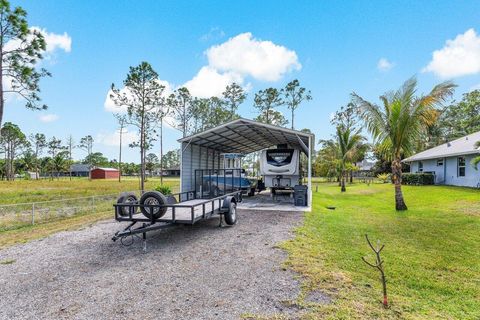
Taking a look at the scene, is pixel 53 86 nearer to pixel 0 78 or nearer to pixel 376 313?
pixel 0 78

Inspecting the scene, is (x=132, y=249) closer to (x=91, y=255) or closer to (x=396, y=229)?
(x=91, y=255)

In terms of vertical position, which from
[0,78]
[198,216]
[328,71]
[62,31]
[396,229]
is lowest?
[396,229]

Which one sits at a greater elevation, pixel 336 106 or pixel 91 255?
pixel 336 106

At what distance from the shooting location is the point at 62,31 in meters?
15.4

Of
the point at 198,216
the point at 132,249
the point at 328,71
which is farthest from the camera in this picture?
the point at 328,71

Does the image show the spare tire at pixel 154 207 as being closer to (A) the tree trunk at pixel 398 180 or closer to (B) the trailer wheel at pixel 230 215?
(B) the trailer wheel at pixel 230 215

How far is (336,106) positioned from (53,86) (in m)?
39.5

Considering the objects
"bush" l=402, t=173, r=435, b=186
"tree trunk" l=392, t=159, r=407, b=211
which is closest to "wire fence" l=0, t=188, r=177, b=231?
"tree trunk" l=392, t=159, r=407, b=211

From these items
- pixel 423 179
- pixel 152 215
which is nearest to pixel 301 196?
pixel 152 215

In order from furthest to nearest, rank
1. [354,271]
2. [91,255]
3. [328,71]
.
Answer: [328,71] → [91,255] → [354,271]

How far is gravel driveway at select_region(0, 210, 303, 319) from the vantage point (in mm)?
3758

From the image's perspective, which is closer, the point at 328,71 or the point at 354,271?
the point at 354,271

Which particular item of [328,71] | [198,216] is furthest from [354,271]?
[328,71]

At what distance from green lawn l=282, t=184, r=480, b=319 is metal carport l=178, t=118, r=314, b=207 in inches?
175
